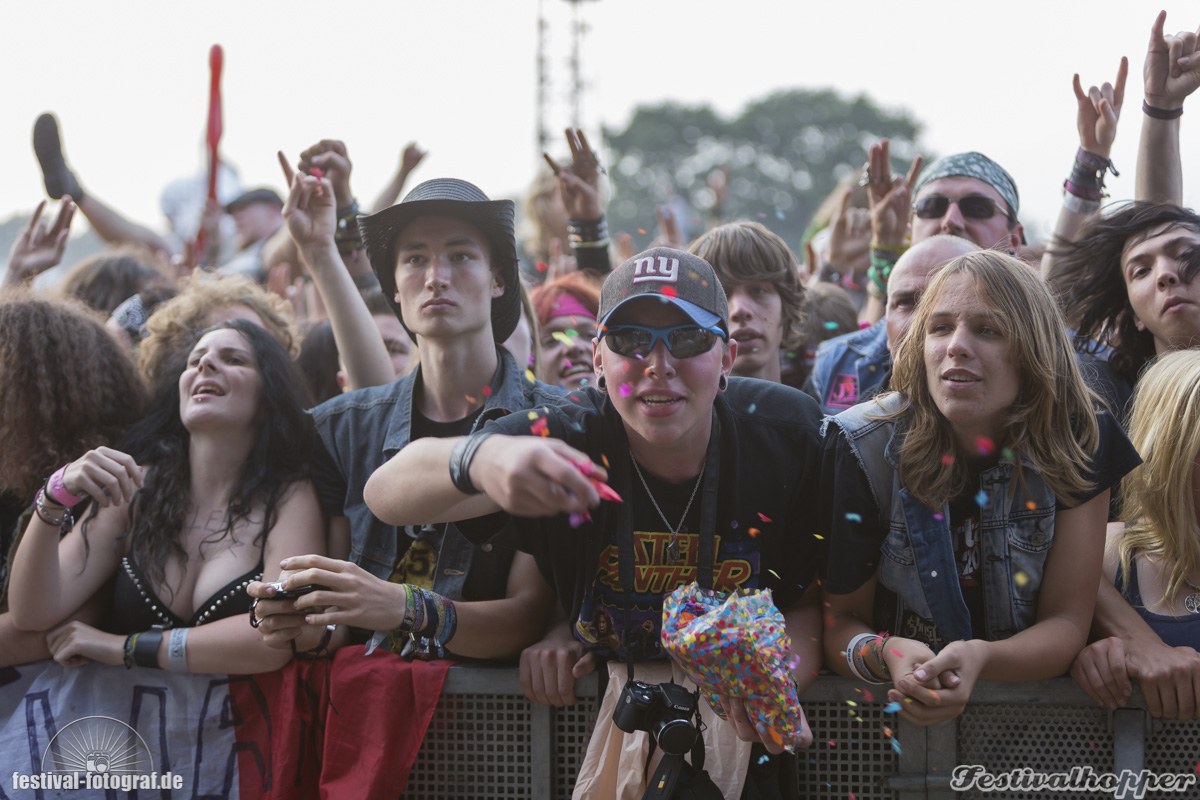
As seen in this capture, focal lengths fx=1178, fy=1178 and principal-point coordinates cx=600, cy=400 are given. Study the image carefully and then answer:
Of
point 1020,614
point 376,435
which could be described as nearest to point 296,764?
point 376,435

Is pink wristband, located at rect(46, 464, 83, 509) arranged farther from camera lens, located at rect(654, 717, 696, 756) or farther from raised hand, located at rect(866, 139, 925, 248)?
raised hand, located at rect(866, 139, 925, 248)

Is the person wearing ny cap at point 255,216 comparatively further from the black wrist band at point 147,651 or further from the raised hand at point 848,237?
the black wrist band at point 147,651

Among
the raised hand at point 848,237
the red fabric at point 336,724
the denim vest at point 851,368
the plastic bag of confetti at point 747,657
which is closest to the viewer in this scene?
the plastic bag of confetti at point 747,657

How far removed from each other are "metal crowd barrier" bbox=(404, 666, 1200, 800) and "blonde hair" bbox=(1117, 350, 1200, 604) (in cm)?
42

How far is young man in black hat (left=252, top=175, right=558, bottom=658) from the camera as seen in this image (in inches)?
133

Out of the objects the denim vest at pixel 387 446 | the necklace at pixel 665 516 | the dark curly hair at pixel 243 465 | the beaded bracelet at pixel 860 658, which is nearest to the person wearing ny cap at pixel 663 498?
the necklace at pixel 665 516

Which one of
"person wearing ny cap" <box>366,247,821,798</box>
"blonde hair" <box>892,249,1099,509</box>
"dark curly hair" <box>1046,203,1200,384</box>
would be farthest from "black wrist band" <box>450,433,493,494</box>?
"dark curly hair" <box>1046,203,1200,384</box>

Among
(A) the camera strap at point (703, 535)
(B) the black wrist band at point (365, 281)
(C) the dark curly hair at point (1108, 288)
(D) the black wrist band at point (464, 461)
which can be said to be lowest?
(A) the camera strap at point (703, 535)

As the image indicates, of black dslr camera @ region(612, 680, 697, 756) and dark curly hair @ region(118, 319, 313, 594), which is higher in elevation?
dark curly hair @ region(118, 319, 313, 594)

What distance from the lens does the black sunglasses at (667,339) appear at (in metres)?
2.96

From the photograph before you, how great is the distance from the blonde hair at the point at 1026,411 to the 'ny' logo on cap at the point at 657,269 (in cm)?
75

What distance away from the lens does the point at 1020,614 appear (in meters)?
3.11

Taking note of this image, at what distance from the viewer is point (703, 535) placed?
2.98m

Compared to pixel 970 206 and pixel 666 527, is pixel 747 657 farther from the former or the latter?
pixel 970 206
